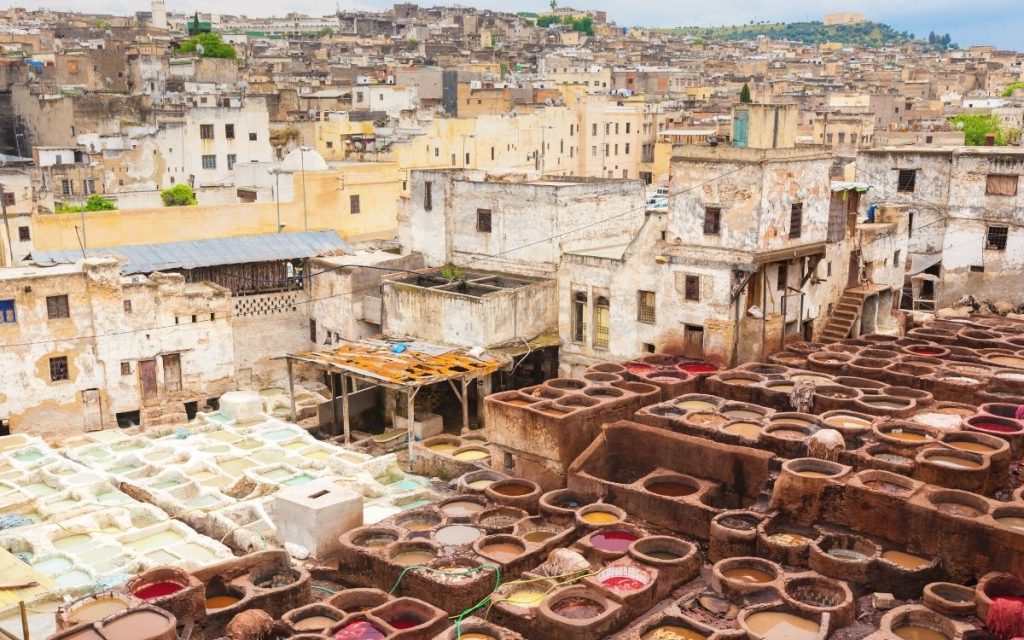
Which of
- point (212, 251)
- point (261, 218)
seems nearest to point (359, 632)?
point (212, 251)

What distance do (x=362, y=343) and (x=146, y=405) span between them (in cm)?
729

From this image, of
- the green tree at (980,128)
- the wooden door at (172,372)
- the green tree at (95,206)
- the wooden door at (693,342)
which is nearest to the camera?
the wooden door at (693,342)

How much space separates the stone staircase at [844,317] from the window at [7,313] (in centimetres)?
2445

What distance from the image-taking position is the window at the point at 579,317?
3231 centimetres

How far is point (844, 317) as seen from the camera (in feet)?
105

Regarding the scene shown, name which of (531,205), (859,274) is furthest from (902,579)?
(531,205)

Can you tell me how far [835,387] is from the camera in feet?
81.9

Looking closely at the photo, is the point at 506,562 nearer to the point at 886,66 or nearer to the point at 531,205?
the point at 531,205

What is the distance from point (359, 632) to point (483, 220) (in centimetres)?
2152

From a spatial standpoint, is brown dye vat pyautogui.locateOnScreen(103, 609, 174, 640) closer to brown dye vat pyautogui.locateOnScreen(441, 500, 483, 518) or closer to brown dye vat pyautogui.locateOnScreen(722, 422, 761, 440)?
brown dye vat pyautogui.locateOnScreen(441, 500, 483, 518)

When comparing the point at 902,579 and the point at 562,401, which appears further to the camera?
the point at 562,401

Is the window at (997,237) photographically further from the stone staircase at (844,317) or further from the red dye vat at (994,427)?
the red dye vat at (994,427)

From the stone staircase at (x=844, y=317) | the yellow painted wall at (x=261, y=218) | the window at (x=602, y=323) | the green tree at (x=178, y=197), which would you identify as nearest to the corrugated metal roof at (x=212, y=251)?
Result: the yellow painted wall at (x=261, y=218)

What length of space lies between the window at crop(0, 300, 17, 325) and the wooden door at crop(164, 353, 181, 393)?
4771mm
